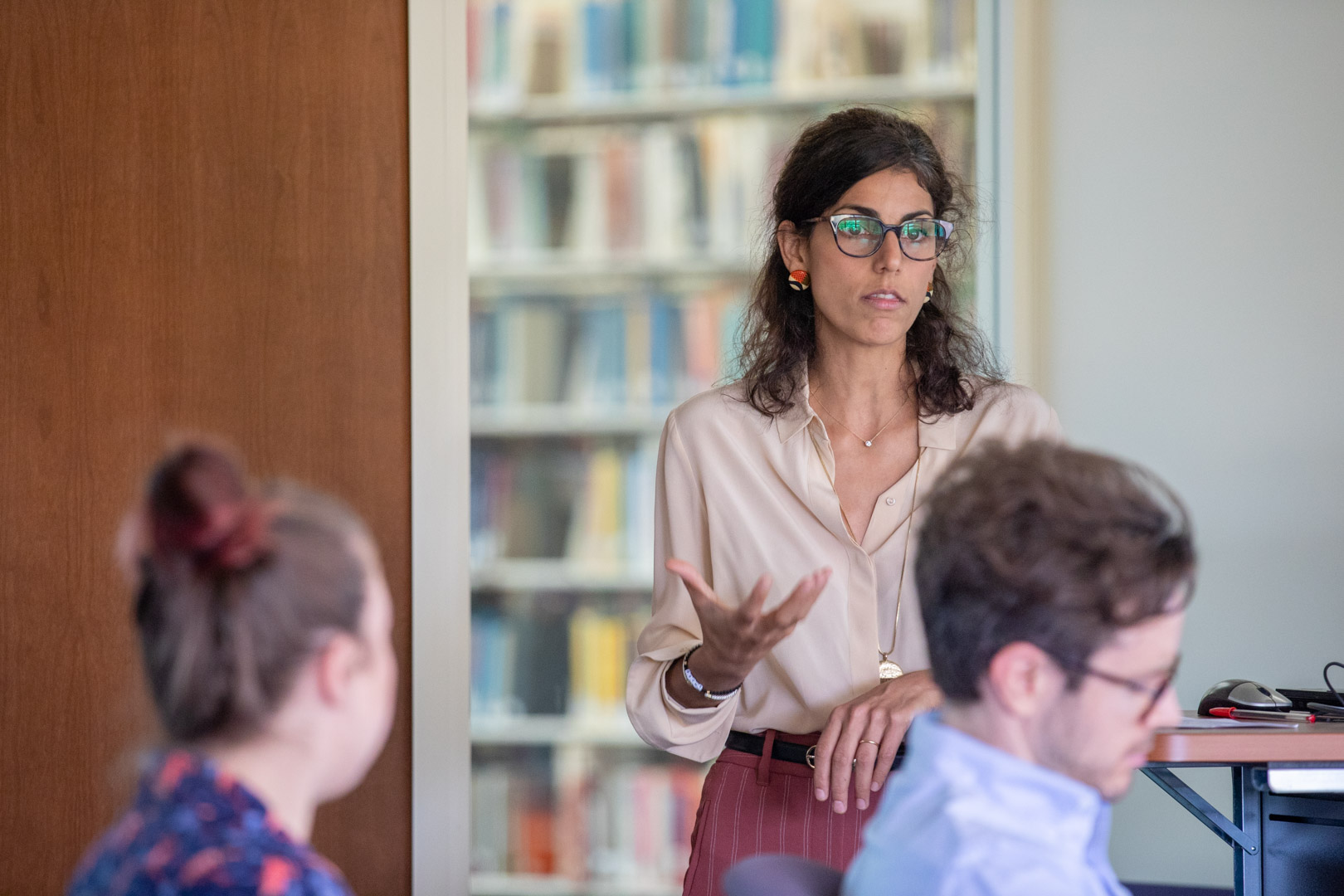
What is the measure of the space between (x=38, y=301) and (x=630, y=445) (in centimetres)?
149

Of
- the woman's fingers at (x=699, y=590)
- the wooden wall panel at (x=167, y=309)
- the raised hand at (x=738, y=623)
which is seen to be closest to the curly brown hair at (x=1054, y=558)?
the raised hand at (x=738, y=623)

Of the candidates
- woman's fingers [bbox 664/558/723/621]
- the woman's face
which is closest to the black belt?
woman's fingers [bbox 664/558/723/621]

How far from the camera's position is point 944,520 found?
0.96 meters

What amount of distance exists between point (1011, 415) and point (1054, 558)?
866mm

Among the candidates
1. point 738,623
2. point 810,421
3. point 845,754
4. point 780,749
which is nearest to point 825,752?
point 845,754

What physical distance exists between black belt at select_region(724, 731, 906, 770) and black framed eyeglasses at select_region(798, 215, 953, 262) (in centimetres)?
69

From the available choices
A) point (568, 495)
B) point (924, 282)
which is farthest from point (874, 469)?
point (568, 495)

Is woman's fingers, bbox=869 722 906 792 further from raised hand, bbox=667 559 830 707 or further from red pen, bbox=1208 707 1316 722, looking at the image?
red pen, bbox=1208 707 1316 722

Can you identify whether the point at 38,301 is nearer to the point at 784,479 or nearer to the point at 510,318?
the point at 510,318

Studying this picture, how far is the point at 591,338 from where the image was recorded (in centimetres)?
283

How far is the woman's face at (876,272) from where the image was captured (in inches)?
66.0

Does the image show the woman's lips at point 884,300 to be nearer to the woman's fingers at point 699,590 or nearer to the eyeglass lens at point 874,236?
the eyeglass lens at point 874,236

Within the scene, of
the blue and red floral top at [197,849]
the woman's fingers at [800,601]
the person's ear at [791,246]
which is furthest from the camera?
the person's ear at [791,246]

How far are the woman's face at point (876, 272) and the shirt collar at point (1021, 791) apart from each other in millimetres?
891
